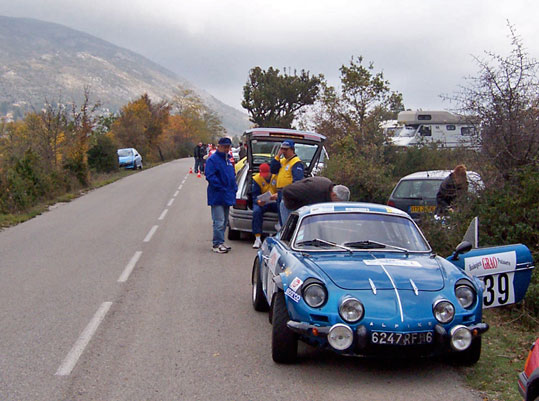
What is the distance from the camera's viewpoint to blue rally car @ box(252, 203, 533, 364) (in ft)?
16.4

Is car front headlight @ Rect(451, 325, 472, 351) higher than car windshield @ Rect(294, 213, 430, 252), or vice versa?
car windshield @ Rect(294, 213, 430, 252)

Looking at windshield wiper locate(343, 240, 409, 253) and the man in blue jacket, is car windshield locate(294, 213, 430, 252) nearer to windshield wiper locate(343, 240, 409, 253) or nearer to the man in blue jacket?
windshield wiper locate(343, 240, 409, 253)

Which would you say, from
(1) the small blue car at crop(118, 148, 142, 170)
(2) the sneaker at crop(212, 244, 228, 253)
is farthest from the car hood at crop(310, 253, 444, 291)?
(1) the small blue car at crop(118, 148, 142, 170)

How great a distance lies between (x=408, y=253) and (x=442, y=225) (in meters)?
3.50

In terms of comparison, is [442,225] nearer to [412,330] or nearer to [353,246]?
[353,246]

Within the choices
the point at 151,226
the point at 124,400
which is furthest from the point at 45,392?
the point at 151,226

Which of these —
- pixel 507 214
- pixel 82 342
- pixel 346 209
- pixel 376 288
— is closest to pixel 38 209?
pixel 82 342

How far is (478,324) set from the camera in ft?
17.2

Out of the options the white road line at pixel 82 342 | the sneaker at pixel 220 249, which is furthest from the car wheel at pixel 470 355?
the sneaker at pixel 220 249

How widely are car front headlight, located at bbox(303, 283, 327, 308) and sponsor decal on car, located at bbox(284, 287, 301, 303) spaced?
0.21ft

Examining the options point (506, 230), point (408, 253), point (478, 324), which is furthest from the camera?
point (506, 230)

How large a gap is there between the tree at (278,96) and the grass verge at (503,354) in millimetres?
34903

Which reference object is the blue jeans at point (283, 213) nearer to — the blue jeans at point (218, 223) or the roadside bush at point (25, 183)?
the blue jeans at point (218, 223)

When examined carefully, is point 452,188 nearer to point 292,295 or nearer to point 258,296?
point 258,296
